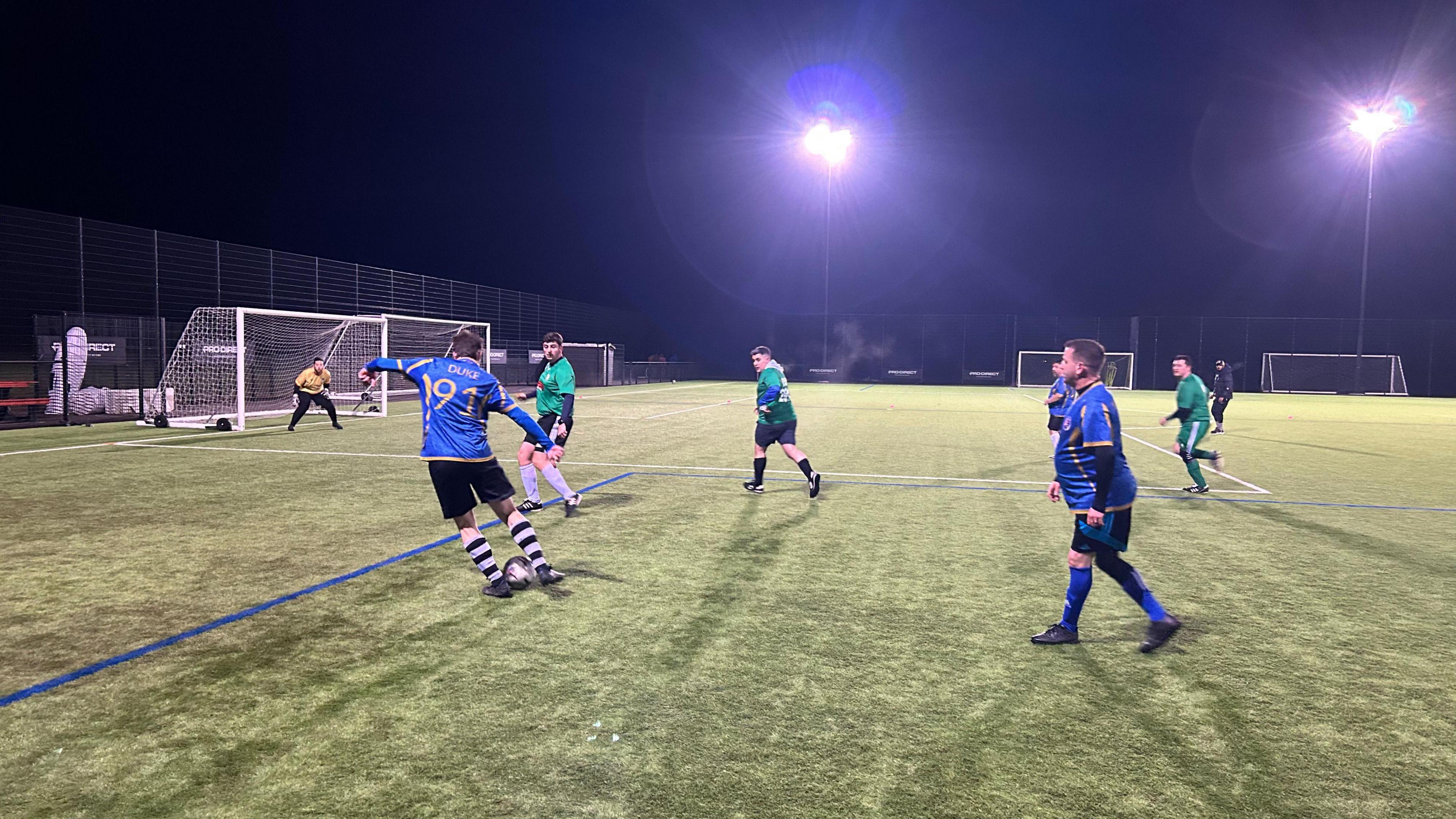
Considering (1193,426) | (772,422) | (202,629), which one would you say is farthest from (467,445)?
(1193,426)

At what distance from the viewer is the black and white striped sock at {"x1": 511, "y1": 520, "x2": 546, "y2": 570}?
5.73 m

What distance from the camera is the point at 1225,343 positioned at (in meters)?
50.1

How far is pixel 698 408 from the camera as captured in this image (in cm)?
2639

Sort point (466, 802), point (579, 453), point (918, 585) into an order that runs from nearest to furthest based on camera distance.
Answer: point (466, 802), point (918, 585), point (579, 453)

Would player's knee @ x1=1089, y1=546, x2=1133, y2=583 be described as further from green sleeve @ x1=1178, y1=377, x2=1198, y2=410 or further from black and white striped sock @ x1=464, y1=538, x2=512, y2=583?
green sleeve @ x1=1178, y1=377, x2=1198, y2=410

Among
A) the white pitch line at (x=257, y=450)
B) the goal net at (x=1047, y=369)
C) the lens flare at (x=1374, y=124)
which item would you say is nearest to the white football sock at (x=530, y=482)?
the white pitch line at (x=257, y=450)

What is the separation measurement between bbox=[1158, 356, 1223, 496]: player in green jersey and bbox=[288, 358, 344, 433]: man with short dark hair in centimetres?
1611

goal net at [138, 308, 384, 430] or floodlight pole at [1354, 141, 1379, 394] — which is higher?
floodlight pole at [1354, 141, 1379, 394]

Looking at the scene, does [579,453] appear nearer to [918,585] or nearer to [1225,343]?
[918,585]

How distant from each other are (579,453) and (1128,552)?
9.24m

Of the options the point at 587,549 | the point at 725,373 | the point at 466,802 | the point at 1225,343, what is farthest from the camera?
the point at 725,373

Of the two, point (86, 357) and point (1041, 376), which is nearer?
point (86, 357)

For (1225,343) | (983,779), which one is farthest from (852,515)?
(1225,343)

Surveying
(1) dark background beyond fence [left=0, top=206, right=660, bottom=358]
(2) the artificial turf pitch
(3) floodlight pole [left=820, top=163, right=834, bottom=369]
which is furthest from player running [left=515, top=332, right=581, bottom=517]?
(3) floodlight pole [left=820, top=163, right=834, bottom=369]
